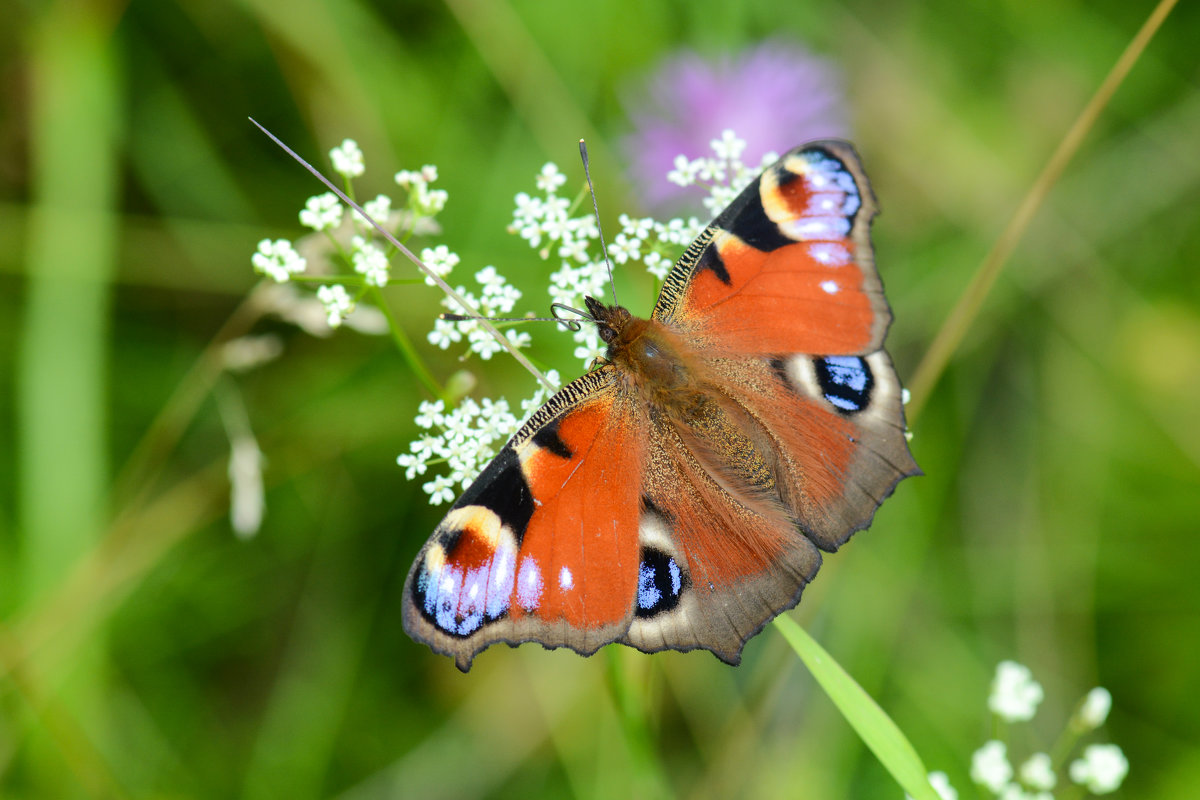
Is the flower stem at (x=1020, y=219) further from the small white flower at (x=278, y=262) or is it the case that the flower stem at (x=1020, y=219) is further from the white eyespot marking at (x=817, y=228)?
the small white flower at (x=278, y=262)

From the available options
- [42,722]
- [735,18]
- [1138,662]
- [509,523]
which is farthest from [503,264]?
[1138,662]

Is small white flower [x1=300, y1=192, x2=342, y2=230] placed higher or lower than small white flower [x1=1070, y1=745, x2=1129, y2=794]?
higher

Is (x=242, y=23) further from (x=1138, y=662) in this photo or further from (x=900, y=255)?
(x=1138, y=662)

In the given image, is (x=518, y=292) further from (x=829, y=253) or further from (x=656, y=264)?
(x=829, y=253)

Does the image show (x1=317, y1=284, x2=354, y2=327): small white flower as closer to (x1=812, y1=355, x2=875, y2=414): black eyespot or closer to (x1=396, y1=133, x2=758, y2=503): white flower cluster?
(x1=396, y1=133, x2=758, y2=503): white flower cluster

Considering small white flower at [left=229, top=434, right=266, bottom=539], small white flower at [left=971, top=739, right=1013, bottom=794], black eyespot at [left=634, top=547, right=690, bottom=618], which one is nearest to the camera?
black eyespot at [left=634, top=547, right=690, bottom=618]

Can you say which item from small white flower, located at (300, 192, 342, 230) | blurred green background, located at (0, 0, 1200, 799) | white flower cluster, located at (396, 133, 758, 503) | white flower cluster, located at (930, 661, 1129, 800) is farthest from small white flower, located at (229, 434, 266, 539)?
white flower cluster, located at (930, 661, 1129, 800)

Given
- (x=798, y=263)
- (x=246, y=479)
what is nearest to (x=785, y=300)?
(x=798, y=263)
